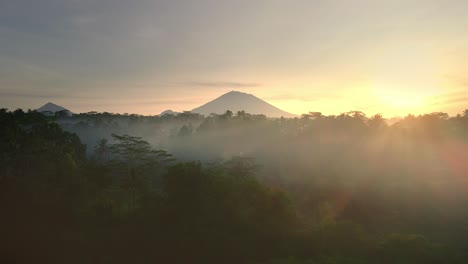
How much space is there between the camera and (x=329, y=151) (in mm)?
78625

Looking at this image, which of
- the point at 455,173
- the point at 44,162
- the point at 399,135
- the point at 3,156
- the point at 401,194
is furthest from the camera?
the point at 399,135

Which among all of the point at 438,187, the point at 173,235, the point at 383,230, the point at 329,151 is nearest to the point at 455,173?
the point at 438,187

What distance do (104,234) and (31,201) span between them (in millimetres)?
9638

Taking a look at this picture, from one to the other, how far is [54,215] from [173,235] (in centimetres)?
1194

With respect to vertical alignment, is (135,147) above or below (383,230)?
above

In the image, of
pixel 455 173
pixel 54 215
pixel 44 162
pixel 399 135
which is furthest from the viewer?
pixel 399 135

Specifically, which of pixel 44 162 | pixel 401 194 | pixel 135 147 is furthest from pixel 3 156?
pixel 401 194

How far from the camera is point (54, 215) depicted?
1139 inches

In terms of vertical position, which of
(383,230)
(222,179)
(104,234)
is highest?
(222,179)

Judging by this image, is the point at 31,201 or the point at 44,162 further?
the point at 44,162

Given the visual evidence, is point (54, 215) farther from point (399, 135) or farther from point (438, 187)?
point (399, 135)

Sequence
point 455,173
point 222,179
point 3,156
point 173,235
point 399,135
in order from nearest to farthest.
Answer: point 173,235 → point 222,179 → point 3,156 → point 455,173 → point 399,135

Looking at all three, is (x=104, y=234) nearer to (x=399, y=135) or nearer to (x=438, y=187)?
(x=438, y=187)

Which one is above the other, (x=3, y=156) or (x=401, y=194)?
(x=3, y=156)
